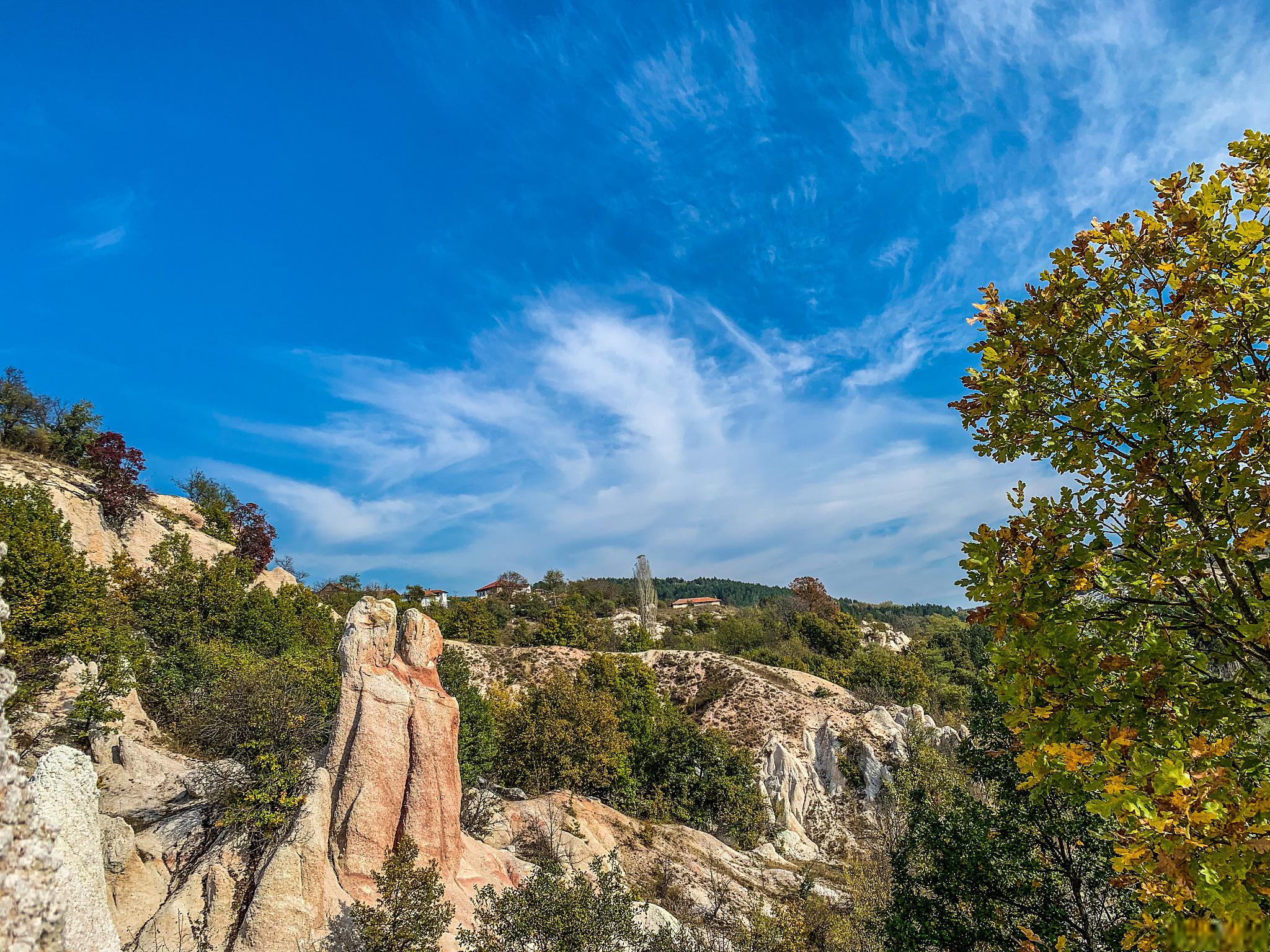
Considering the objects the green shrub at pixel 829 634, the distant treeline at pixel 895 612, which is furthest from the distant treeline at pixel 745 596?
the green shrub at pixel 829 634

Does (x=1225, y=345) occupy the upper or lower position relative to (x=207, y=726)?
upper

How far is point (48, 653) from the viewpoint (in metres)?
21.2

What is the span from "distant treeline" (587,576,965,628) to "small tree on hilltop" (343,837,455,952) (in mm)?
98332

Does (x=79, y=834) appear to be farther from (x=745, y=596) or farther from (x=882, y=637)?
(x=745, y=596)

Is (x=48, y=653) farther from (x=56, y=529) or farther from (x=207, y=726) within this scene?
(x=56, y=529)

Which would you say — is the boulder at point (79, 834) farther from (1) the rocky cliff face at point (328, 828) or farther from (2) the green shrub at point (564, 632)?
(2) the green shrub at point (564, 632)

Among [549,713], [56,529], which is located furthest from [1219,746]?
[56,529]

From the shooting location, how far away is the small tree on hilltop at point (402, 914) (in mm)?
10836

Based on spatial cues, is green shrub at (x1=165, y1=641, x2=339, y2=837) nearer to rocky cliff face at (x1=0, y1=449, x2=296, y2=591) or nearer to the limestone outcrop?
the limestone outcrop

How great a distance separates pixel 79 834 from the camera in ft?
24.8

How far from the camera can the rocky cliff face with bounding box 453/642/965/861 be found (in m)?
34.2

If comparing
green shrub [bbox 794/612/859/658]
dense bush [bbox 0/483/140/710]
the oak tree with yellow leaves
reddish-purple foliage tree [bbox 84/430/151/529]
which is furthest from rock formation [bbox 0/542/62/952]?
green shrub [bbox 794/612/859/658]

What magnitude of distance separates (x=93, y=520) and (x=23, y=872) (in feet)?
154

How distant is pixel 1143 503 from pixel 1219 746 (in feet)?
6.04
